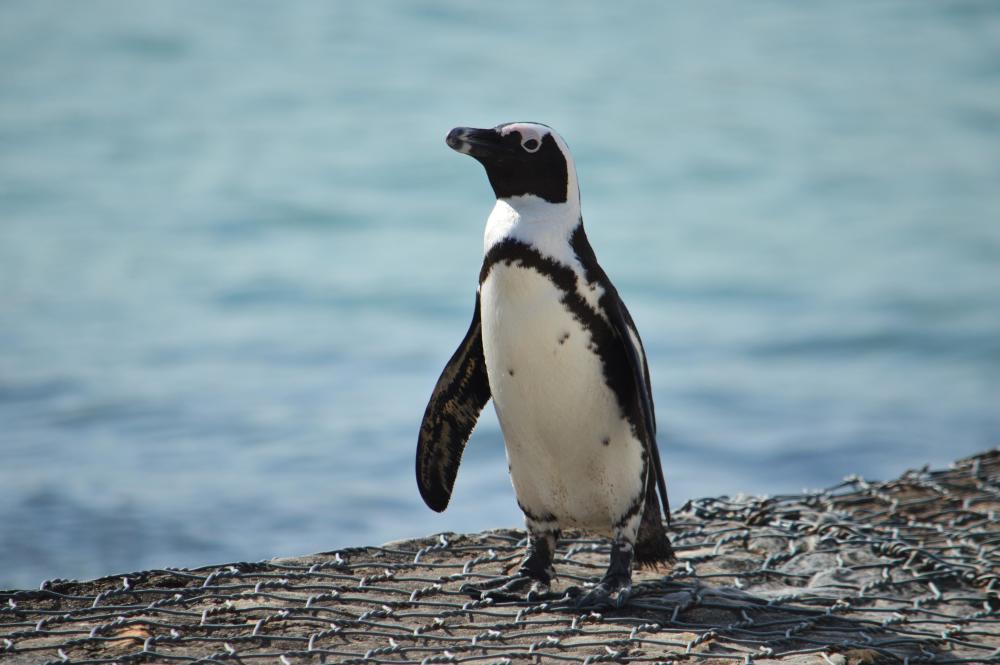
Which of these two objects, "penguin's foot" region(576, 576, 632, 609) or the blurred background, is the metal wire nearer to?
"penguin's foot" region(576, 576, 632, 609)

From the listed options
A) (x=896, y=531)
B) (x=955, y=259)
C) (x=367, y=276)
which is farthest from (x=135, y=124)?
(x=896, y=531)

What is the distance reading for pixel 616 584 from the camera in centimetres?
294

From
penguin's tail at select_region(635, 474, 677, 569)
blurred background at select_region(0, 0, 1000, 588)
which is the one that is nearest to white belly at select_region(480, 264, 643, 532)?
penguin's tail at select_region(635, 474, 677, 569)

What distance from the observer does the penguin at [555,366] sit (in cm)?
283

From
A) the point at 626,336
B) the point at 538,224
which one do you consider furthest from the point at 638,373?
the point at 538,224

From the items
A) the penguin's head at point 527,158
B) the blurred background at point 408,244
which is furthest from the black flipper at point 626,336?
the blurred background at point 408,244

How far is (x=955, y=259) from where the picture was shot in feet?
33.2

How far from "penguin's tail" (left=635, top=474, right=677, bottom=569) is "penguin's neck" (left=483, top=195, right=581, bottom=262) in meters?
0.59

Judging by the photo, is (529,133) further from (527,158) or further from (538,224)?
(538,224)

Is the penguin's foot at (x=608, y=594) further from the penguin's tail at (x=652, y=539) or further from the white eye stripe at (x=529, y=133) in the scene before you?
the white eye stripe at (x=529, y=133)

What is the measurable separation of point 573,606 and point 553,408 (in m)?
0.41

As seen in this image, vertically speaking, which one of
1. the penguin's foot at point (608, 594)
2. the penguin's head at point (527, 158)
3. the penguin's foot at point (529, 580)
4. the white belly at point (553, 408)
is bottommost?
the penguin's foot at point (608, 594)

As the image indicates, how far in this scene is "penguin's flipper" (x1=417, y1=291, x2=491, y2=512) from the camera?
123 inches

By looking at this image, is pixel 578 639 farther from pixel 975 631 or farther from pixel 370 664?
pixel 975 631
